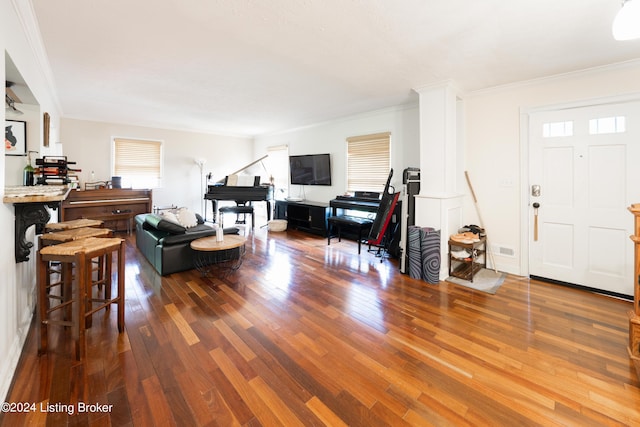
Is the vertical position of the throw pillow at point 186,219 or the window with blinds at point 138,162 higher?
the window with blinds at point 138,162

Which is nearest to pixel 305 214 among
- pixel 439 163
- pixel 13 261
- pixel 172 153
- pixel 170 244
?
pixel 170 244

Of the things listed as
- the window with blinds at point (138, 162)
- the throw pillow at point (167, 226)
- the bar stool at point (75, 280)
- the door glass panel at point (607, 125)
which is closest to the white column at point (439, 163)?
the door glass panel at point (607, 125)

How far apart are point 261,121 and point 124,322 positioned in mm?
4700

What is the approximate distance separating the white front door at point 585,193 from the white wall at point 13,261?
4.79 m

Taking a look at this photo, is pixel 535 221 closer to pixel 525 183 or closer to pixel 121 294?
pixel 525 183

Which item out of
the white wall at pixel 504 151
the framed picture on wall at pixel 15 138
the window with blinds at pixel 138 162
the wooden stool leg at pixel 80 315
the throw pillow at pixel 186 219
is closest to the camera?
the wooden stool leg at pixel 80 315

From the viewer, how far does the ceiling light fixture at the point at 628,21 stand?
5.07 ft

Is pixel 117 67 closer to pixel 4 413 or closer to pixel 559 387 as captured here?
pixel 4 413

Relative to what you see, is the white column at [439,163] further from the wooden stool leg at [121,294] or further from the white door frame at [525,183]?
the wooden stool leg at [121,294]

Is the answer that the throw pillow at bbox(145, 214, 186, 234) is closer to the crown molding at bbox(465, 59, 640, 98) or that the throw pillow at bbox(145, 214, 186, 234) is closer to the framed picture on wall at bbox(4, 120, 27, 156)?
the framed picture on wall at bbox(4, 120, 27, 156)

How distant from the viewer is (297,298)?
9.19ft

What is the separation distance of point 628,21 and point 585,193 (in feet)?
6.81

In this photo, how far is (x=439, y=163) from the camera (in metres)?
3.45

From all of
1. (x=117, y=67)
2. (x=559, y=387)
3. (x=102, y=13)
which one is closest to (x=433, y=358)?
(x=559, y=387)
